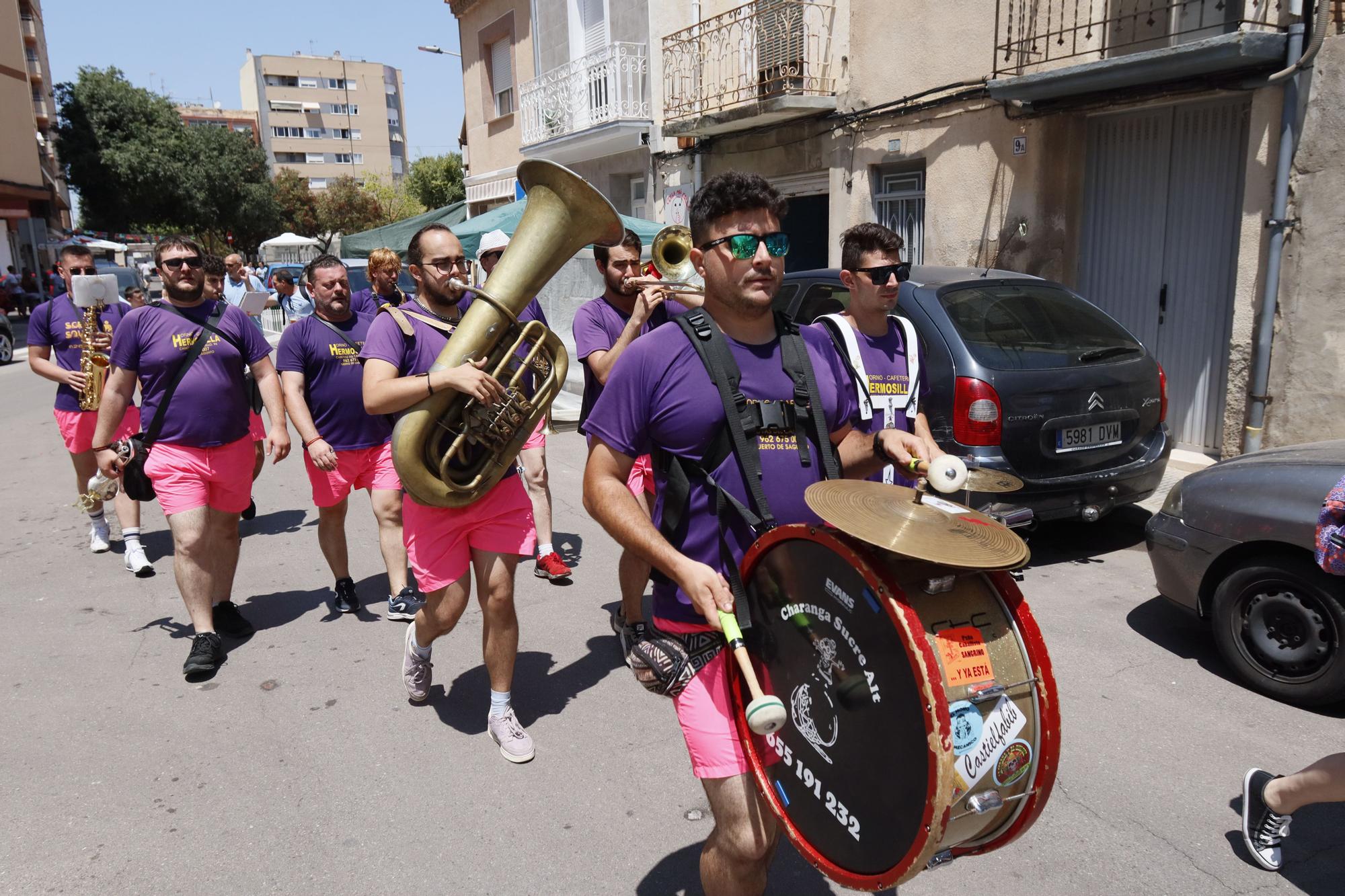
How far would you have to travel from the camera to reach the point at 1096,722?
3639mm

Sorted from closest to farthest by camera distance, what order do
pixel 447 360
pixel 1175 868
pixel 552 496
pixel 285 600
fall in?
pixel 1175 868 → pixel 447 360 → pixel 285 600 → pixel 552 496

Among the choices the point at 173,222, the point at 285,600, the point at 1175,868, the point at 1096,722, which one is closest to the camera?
the point at 1175,868

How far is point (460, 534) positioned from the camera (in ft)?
11.8

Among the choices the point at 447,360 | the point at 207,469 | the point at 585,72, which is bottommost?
the point at 207,469

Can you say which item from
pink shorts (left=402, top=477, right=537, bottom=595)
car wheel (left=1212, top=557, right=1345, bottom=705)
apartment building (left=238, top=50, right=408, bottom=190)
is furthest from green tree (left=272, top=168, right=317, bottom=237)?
car wheel (left=1212, top=557, right=1345, bottom=705)

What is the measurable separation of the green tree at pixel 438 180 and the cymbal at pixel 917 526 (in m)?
39.6

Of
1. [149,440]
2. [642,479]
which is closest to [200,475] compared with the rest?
[149,440]

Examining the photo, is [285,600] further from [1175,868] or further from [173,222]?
[173,222]

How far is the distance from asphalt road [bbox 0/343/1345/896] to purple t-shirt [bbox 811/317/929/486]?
1.34 meters

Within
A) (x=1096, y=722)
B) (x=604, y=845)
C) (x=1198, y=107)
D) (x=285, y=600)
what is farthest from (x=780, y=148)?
(x=604, y=845)

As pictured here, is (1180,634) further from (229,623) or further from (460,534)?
(229,623)

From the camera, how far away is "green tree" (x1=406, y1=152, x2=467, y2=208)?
40.7 metres

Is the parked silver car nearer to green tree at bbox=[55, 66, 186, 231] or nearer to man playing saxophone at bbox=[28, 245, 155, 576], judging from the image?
man playing saxophone at bbox=[28, 245, 155, 576]

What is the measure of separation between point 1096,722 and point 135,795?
3519 mm
